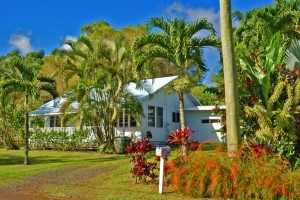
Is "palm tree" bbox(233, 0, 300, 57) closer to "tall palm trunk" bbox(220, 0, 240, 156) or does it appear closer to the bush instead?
"tall palm trunk" bbox(220, 0, 240, 156)

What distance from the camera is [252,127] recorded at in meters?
11.1

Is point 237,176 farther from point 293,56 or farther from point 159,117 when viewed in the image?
point 159,117

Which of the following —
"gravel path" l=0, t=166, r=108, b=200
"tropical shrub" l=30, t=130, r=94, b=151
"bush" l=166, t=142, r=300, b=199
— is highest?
"tropical shrub" l=30, t=130, r=94, b=151

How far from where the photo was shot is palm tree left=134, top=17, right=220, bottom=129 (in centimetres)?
1508

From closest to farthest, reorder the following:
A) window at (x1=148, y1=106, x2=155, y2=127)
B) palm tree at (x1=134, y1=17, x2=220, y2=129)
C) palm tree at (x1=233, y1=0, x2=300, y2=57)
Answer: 1. palm tree at (x1=134, y1=17, x2=220, y2=129)
2. palm tree at (x1=233, y1=0, x2=300, y2=57)
3. window at (x1=148, y1=106, x2=155, y2=127)

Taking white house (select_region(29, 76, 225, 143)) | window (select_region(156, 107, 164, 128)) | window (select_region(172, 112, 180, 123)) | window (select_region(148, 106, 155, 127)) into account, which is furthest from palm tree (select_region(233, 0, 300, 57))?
window (select_region(148, 106, 155, 127))

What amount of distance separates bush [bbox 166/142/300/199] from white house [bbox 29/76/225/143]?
14409 mm

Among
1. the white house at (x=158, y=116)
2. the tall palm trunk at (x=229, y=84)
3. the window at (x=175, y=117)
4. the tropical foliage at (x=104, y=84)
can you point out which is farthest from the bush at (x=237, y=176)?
the window at (x=175, y=117)

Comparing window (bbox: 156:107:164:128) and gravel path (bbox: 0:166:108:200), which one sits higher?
window (bbox: 156:107:164:128)

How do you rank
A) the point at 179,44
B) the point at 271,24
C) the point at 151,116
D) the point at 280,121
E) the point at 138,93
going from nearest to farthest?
the point at 280,121
the point at 179,44
the point at 271,24
the point at 138,93
the point at 151,116

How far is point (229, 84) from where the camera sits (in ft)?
30.8

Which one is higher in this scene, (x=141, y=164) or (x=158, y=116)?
(x=158, y=116)

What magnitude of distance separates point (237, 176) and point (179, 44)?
7773 millimetres

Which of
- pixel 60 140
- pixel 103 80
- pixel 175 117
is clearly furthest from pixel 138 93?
pixel 60 140
